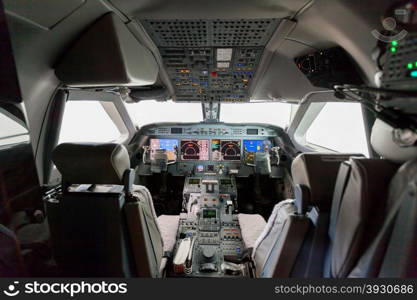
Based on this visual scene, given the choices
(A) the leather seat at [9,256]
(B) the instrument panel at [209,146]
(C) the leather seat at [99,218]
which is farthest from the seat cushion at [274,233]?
(B) the instrument panel at [209,146]

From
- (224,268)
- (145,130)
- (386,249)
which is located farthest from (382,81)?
(145,130)

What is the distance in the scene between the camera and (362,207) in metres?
0.73

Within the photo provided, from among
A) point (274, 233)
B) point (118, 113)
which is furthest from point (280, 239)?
point (118, 113)

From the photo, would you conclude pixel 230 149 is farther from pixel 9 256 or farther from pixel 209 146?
pixel 9 256

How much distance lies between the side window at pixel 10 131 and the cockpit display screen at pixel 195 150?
6.98ft

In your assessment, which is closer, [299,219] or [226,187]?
[299,219]

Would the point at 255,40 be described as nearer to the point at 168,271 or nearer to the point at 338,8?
the point at 338,8

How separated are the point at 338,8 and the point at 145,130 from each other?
9.31 feet

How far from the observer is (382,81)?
827mm

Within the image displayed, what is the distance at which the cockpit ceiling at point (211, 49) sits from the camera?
4.12ft

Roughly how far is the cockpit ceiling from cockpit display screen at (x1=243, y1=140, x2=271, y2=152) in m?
1.07

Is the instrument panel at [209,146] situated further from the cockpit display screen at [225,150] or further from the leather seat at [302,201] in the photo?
the leather seat at [302,201]

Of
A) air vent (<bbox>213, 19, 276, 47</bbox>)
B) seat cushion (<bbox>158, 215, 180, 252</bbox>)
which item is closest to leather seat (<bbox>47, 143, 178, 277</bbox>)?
seat cushion (<bbox>158, 215, 180, 252</bbox>)

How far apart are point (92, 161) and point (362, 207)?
1234 millimetres
